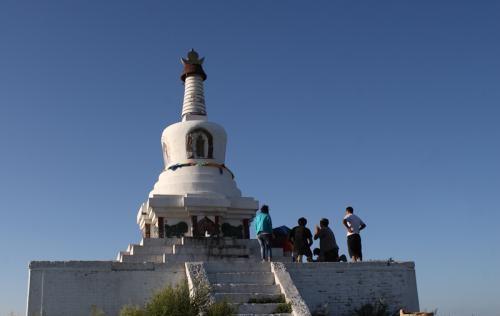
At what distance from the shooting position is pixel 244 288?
12609 millimetres

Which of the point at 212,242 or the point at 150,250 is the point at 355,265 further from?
the point at 150,250

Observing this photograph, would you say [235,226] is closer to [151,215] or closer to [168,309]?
[151,215]

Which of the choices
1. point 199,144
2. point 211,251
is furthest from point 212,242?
point 199,144

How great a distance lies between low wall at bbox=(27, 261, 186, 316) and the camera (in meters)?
13.5

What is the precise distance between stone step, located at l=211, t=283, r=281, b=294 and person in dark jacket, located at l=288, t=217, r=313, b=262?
7.11ft

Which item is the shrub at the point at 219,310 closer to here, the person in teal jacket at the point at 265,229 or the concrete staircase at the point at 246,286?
the concrete staircase at the point at 246,286

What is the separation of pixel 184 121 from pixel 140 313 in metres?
13.4

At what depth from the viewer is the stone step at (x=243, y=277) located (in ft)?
43.5

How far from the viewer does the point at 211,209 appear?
19844 millimetres

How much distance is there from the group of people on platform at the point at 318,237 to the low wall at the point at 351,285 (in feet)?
1.91

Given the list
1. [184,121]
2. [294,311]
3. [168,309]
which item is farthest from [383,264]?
[184,121]

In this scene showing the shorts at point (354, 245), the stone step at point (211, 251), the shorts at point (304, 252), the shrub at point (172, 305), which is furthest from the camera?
the stone step at point (211, 251)

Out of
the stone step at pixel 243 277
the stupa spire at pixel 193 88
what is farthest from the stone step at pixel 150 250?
the stupa spire at pixel 193 88

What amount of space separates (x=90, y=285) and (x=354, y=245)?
6232 mm
